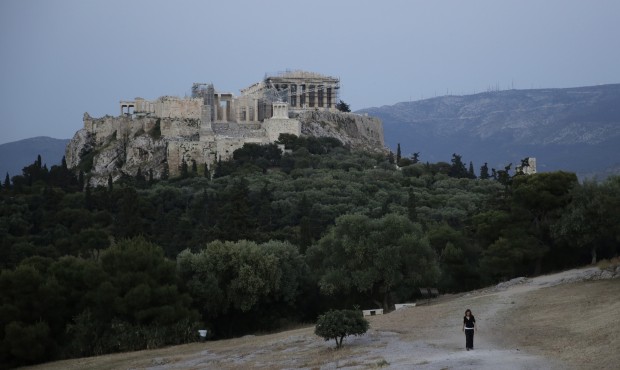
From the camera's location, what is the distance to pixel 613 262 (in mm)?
42844

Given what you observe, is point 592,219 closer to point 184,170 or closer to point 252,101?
point 184,170

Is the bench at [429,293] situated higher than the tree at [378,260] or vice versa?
the tree at [378,260]

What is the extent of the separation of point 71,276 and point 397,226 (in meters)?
14.9

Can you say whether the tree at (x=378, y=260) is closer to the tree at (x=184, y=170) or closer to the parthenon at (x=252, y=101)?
the tree at (x=184, y=170)

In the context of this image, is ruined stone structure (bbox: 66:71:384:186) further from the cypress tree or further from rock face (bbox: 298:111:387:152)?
the cypress tree

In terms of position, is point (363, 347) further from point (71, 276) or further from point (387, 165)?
point (387, 165)

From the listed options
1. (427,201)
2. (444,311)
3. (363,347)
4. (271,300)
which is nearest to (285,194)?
(427,201)

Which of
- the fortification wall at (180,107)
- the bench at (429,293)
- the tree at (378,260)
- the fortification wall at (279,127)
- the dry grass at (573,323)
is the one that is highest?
the fortification wall at (180,107)

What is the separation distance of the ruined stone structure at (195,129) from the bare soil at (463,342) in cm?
6259

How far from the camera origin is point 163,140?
104 meters

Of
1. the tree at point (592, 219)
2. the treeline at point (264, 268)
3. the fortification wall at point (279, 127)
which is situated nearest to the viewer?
the treeline at point (264, 268)

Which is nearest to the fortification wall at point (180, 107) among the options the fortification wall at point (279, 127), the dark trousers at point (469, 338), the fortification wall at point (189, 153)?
the fortification wall at point (189, 153)

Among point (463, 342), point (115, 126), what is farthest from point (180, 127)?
point (463, 342)

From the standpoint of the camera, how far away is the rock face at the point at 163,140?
10256 centimetres
